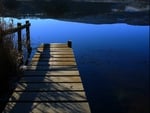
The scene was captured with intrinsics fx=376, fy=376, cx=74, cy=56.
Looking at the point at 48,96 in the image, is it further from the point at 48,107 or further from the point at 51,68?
the point at 51,68

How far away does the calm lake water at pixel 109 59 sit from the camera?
21.4 ft

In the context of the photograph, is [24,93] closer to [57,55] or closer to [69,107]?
[69,107]

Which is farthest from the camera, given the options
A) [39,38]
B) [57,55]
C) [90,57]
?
[39,38]

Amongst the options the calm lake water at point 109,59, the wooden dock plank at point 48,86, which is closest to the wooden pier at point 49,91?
the wooden dock plank at point 48,86

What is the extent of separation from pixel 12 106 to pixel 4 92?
149 cm

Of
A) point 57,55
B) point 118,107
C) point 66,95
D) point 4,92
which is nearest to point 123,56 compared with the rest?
point 57,55

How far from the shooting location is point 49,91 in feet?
15.1

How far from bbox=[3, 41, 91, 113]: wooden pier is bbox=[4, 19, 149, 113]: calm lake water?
90 cm

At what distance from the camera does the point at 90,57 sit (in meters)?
9.79

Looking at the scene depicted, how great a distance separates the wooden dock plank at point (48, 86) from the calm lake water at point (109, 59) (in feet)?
4.15

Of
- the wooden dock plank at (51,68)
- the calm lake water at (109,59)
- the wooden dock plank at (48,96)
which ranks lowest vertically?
the calm lake water at (109,59)

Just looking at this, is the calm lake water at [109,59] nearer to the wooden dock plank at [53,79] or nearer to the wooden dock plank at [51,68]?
the wooden dock plank at [51,68]

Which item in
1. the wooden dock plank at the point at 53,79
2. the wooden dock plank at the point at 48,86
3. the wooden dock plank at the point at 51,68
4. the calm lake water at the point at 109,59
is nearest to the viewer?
the wooden dock plank at the point at 48,86

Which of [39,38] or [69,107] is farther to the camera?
[39,38]
